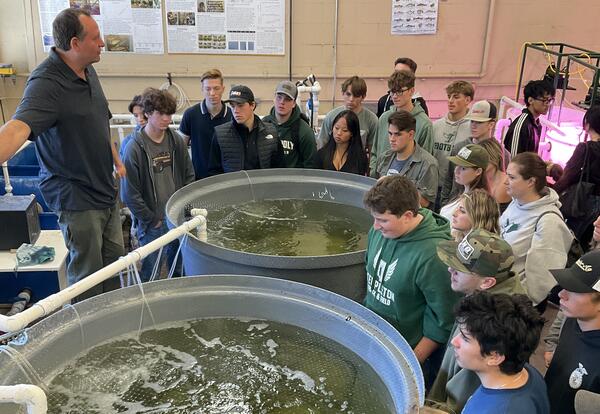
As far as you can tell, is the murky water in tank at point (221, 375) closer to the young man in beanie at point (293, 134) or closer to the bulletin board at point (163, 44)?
the young man in beanie at point (293, 134)

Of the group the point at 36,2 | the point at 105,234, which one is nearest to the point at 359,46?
the point at 36,2

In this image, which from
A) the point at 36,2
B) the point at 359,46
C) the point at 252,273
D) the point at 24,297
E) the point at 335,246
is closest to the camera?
the point at 252,273

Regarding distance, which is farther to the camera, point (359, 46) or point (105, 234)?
point (359, 46)

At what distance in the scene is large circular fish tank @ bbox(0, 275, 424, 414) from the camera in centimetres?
160

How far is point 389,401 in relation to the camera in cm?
157

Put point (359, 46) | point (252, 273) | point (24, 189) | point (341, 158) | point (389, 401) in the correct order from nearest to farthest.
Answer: point (389, 401) → point (252, 273) → point (341, 158) → point (24, 189) → point (359, 46)

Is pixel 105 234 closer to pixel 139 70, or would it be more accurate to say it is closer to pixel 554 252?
pixel 554 252

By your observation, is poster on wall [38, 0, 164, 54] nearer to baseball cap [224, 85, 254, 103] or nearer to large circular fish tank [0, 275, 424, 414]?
baseball cap [224, 85, 254, 103]

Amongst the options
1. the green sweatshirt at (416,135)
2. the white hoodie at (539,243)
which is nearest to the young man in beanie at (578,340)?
the white hoodie at (539,243)

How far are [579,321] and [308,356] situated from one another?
903 mm

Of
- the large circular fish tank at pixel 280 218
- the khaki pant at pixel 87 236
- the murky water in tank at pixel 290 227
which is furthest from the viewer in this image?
the murky water in tank at pixel 290 227

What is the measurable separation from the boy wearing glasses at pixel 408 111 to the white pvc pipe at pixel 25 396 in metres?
2.58

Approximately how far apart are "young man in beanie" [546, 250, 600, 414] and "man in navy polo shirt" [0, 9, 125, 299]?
6.73 feet

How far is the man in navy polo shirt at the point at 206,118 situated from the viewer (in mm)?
3463
